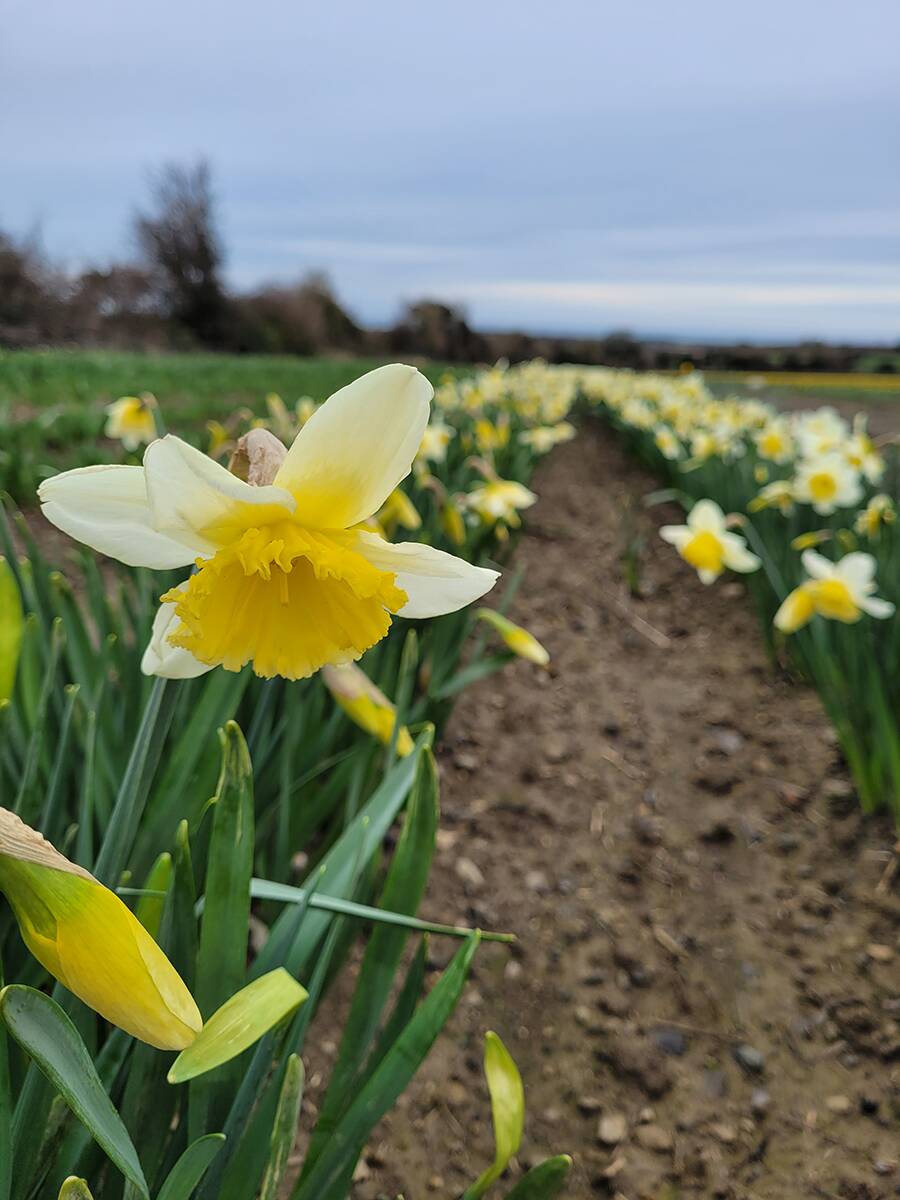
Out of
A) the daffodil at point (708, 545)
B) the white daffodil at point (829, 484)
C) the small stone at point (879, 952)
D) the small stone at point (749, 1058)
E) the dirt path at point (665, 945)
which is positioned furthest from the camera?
the white daffodil at point (829, 484)

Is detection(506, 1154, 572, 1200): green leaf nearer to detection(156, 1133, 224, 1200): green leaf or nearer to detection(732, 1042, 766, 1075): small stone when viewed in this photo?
detection(156, 1133, 224, 1200): green leaf

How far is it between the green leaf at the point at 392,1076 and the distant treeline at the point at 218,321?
24.8 meters

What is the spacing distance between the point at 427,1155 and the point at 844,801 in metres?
1.63

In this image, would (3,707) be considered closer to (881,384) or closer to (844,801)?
(844,801)

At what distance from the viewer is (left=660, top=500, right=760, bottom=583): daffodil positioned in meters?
2.93

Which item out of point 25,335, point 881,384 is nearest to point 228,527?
point 25,335

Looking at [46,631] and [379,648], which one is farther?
[379,648]

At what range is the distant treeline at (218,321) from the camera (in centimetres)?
2725

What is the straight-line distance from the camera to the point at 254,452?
0.71 metres

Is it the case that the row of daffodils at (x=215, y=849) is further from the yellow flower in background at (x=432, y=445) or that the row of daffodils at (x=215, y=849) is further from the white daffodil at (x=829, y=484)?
the white daffodil at (x=829, y=484)

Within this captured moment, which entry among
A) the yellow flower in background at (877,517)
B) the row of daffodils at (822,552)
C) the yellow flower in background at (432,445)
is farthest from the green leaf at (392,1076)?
the yellow flower in background at (877,517)

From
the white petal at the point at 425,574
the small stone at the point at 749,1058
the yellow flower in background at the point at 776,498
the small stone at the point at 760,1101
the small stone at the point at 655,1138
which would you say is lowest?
the small stone at the point at 655,1138

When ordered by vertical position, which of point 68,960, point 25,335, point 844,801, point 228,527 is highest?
point 25,335

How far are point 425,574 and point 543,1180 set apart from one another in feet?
2.48
